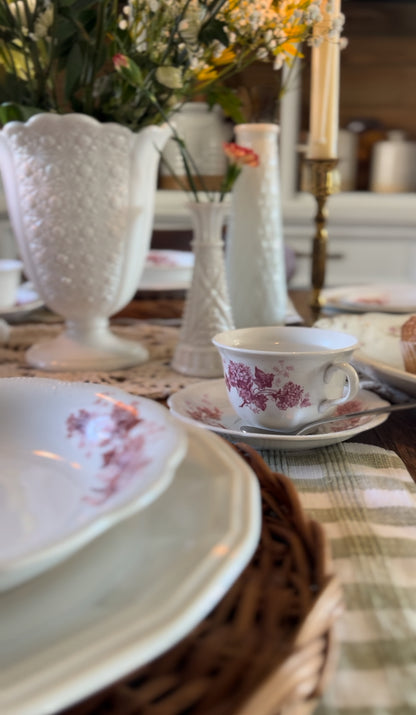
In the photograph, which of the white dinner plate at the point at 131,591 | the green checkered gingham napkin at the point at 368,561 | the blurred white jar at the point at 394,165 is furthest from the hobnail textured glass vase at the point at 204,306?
the blurred white jar at the point at 394,165

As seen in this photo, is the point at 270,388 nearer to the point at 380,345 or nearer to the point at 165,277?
the point at 380,345

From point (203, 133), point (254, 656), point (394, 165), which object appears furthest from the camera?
point (394, 165)

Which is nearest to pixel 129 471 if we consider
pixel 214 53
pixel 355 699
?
pixel 355 699

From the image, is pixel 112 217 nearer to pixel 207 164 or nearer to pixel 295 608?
pixel 295 608

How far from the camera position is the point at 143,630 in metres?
0.22

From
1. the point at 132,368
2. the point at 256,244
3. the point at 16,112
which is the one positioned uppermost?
the point at 16,112

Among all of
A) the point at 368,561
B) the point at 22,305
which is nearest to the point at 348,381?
the point at 368,561

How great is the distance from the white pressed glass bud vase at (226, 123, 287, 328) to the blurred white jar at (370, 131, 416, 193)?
5.27ft

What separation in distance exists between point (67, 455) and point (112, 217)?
16.5 inches

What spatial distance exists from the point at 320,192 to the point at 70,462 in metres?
0.71

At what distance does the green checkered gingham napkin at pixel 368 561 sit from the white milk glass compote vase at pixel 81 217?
35 centimetres

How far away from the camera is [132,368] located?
77 cm

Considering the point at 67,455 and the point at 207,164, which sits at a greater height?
the point at 207,164

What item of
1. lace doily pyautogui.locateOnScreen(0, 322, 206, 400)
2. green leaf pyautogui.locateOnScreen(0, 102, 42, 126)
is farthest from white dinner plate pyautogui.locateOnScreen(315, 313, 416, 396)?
green leaf pyautogui.locateOnScreen(0, 102, 42, 126)
